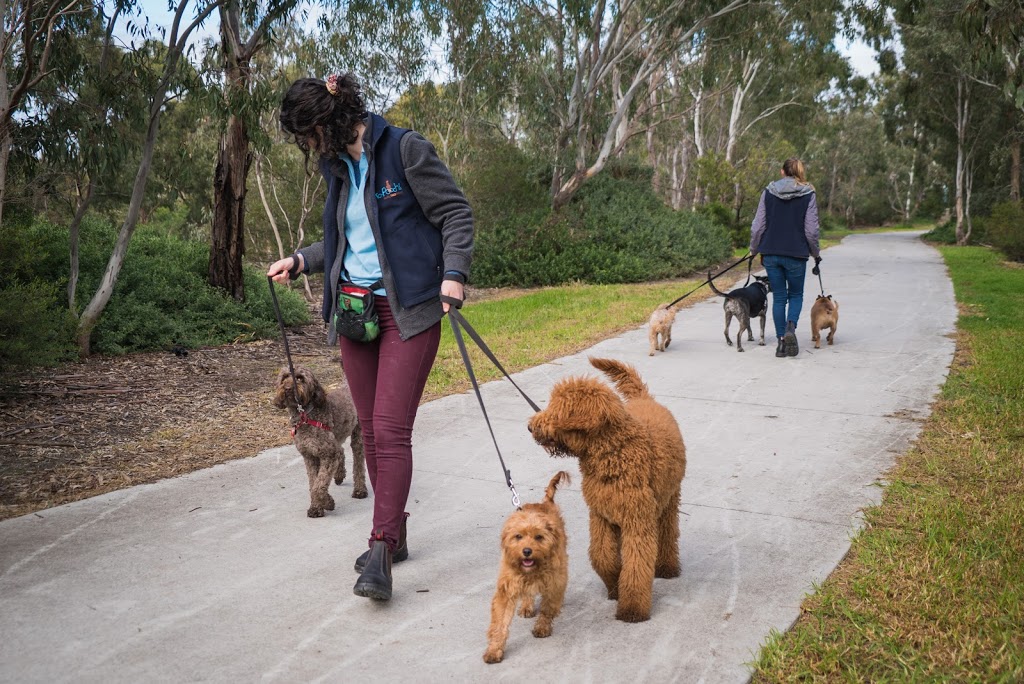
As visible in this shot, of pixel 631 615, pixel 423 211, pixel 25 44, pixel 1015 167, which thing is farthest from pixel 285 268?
pixel 1015 167

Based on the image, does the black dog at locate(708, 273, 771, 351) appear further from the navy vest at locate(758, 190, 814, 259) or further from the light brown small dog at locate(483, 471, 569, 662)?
the light brown small dog at locate(483, 471, 569, 662)

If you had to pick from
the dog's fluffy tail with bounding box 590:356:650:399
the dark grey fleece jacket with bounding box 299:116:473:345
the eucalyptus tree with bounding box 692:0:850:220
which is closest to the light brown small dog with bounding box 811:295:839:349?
the dog's fluffy tail with bounding box 590:356:650:399

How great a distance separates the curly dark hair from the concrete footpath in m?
2.00

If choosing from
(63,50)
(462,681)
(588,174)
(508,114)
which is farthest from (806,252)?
(508,114)

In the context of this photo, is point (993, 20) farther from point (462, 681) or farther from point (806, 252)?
point (462, 681)

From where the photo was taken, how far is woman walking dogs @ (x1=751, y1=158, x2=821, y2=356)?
9625mm

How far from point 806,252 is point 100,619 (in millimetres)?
8142

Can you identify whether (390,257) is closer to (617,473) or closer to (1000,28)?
(617,473)

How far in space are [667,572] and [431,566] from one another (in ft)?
3.70

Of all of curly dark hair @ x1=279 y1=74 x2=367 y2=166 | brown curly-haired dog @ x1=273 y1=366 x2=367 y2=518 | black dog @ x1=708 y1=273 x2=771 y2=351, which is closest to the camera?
curly dark hair @ x1=279 y1=74 x2=367 y2=166

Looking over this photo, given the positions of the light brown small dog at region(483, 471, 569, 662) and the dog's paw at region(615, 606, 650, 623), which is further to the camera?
the dog's paw at region(615, 606, 650, 623)

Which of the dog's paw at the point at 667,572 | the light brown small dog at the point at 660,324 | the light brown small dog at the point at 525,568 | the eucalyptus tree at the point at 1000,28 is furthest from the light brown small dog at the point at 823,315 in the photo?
the light brown small dog at the point at 525,568

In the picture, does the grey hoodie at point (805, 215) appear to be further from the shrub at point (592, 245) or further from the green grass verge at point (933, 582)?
the shrub at point (592, 245)

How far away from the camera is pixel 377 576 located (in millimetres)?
3688
